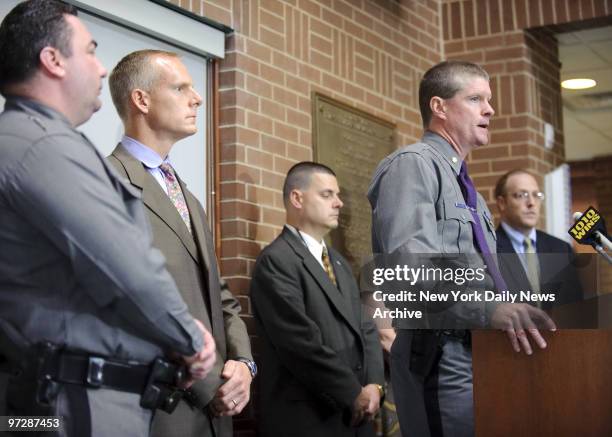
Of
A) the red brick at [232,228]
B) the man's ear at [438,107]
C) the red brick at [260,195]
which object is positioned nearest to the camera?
the man's ear at [438,107]

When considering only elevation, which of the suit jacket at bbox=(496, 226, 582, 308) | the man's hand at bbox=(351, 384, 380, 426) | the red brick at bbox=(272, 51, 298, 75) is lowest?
the man's hand at bbox=(351, 384, 380, 426)

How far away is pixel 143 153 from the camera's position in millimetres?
3385

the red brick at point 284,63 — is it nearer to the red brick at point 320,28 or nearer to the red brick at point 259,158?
the red brick at point 320,28

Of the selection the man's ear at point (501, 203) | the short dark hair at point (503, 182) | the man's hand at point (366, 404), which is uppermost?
the short dark hair at point (503, 182)

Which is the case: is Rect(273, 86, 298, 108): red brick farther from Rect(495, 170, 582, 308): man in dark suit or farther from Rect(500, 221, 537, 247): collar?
Rect(500, 221, 537, 247): collar

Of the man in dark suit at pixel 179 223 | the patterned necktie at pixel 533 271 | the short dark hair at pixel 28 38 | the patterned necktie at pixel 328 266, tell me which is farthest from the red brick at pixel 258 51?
the short dark hair at pixel 28 38

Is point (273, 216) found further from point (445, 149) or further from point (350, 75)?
point (445, 149)

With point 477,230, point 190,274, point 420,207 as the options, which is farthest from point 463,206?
point 190,274

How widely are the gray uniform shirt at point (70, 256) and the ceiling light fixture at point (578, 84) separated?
6.30 meters

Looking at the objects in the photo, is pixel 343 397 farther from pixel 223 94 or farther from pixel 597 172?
pixel 597 172

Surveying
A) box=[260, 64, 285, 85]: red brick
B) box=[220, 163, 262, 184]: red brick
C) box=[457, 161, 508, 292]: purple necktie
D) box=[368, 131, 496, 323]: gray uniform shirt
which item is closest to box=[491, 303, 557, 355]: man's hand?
box=[457, 161, 508, 292]: purple necktie

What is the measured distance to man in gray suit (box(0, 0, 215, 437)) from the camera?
219 cm

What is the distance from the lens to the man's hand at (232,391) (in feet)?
10.6

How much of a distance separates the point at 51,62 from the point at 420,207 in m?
1.31
